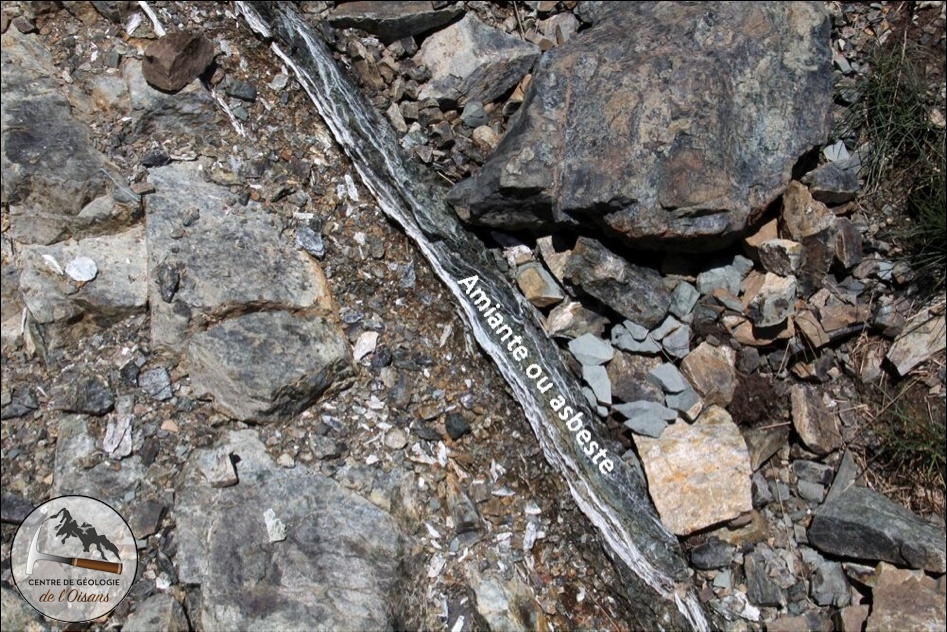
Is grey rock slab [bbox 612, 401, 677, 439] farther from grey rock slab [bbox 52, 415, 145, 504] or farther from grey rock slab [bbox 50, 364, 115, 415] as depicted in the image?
grey rock slab [bbox 50, 364, 115, 415]

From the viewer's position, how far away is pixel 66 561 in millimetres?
2648

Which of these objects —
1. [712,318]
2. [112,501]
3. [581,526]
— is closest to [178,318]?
[112,501]

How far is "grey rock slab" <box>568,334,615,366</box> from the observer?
9.68ft

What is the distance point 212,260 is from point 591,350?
1.63 metres

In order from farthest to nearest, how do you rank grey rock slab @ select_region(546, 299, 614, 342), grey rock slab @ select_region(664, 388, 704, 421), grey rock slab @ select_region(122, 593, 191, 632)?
grey rock slab @ select_region(546, 299, 614, 342)
grey rock slab @ select_region(664, 388, 704, 421)
grey rock slab @ select_region(122, 593, 191, 632)

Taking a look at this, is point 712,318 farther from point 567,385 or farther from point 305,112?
point 305,112

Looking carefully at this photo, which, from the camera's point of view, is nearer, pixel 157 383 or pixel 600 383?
pixel 157 383

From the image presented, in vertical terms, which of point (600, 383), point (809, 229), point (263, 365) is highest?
point (809, 229)

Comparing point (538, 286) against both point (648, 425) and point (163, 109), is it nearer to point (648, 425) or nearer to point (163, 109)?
point (648, 425)

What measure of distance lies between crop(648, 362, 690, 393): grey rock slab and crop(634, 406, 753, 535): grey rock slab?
0.55ft

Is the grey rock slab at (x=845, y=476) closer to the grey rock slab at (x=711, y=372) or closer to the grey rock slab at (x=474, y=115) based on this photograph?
the grey rock slab at (x=711, y=372)

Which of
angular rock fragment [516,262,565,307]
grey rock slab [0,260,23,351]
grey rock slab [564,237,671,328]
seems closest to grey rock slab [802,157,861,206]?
grey rock slab [564,237,671,328]

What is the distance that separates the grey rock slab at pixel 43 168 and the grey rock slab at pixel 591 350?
2.09m

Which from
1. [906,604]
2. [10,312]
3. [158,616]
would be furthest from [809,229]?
[10,312]
